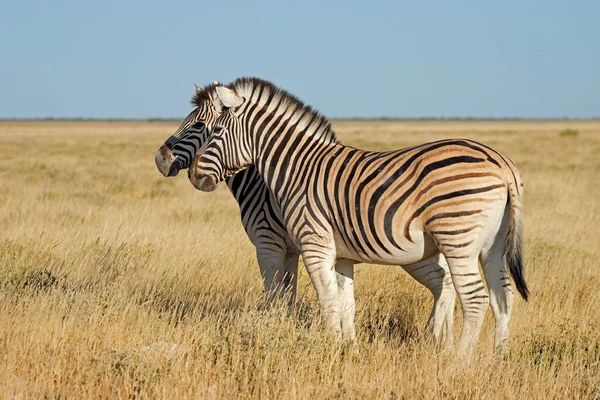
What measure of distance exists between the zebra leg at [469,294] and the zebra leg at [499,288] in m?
0.34

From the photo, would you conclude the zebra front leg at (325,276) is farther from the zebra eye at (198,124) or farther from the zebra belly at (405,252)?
the zebra eye at (198,124)

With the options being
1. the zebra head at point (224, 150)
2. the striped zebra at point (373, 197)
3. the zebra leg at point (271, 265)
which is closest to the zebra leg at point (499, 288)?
the striped zebra at point (373, 197)

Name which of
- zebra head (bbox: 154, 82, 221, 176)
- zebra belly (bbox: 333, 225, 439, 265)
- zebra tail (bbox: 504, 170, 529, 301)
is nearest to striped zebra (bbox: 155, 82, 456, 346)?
zebra head (bbox: 154, 82, 221, 176)

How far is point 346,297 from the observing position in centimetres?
586

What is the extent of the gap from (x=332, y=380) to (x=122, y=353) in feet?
4.77

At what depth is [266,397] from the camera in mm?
4543

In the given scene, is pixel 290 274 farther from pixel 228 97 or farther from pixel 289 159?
pixel 228 97

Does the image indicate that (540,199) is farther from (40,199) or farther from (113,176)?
(113,176)

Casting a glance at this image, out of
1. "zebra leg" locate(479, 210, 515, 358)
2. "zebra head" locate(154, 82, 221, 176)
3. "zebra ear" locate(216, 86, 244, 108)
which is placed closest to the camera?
"zebra leg" locate(479, 210, 515, 358)

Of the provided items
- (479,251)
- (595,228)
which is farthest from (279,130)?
(595,228)

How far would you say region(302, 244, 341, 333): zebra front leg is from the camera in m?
5.45

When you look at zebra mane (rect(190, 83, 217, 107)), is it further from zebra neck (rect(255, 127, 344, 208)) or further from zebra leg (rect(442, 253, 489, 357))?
zebra leg (rect(442, 253, 489, 357))

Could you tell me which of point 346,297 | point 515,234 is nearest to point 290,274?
point 346,297

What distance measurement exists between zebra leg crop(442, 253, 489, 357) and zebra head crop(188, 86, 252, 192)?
2016 mm
